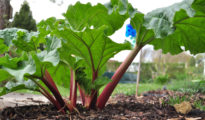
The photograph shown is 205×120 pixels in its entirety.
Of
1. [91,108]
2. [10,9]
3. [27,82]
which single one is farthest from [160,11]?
[10,9]

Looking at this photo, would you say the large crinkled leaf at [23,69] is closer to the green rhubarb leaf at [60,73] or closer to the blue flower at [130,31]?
the green rhubarb leaf at [60,73]

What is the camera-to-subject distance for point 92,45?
4.57 feet

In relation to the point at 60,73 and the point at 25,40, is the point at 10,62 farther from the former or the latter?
the point at 60,73

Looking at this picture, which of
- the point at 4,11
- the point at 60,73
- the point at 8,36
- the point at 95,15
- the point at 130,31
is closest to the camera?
the point at 8,36

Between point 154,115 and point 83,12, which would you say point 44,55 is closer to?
point 83,12

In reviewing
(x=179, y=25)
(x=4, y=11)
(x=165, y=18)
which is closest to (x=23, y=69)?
(x=165, y=18)

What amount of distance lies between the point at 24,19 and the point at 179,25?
965 cm

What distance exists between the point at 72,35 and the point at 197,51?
1.18m

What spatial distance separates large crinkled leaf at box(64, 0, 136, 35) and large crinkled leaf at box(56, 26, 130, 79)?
217mm

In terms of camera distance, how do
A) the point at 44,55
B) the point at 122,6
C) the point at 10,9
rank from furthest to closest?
1. the point at 10,9
2. the point at 122,6
3. the point at 44,55

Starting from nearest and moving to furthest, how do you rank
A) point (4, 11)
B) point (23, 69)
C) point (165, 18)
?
point (23, 69) < point (165, 18) < point (4, 11)

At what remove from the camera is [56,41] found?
125 centimetres

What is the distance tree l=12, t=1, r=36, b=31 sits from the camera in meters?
9.53

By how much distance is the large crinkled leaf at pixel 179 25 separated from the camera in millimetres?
1204
